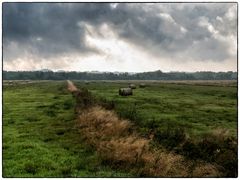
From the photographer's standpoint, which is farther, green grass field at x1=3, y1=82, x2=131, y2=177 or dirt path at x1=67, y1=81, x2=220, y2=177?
green grass field at x1=3, y1=82, x2=131, y2=177

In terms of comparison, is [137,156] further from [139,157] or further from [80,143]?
[80,143]

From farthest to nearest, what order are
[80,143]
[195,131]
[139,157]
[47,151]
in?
[195,131] < [80,143] < [47,151] < [139,157]

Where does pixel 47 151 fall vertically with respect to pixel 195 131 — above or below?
below

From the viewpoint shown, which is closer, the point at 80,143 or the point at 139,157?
the point at 139,157

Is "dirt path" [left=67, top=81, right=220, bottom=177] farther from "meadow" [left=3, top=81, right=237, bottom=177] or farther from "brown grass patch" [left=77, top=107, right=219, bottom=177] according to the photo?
"meadow" [left=3, top=81, right=237, bottom=177]

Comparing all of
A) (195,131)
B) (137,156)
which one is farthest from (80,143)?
(195,131)

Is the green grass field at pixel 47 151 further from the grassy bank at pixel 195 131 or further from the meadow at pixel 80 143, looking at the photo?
the grassy bank at pixel 195 131

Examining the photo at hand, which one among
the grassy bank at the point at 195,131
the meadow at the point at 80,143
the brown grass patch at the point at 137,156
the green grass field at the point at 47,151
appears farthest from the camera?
the grassy bank at the point at 195,131

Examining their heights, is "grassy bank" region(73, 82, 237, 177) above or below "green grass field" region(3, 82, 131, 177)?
above

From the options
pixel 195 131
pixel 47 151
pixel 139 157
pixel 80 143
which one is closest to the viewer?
pixel 139 157

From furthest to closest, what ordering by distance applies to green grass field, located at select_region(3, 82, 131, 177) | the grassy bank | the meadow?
the grassy bank → the meadow → green grass field, located at select_region(3, 82, 131, 177)

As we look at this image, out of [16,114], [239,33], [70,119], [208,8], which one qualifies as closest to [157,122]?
[70,119]

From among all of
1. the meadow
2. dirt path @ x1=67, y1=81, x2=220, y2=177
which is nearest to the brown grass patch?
dirt path @ x1=67, y1=81, x2=220, y2=177

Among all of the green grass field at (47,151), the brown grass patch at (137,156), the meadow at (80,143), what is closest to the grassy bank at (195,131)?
the meadow at (80,143)
